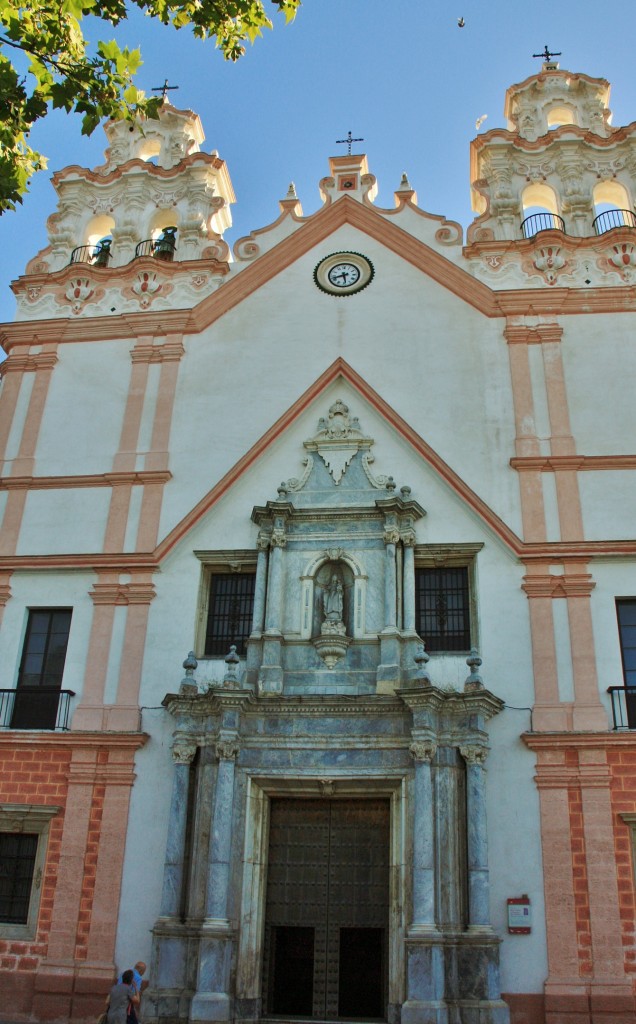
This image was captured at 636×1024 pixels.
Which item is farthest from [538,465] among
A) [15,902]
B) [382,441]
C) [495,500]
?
[15,902]

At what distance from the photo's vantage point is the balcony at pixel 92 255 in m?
19.6

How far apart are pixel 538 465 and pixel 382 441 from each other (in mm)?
2683

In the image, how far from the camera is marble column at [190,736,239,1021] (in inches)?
495

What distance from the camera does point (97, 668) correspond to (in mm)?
15492

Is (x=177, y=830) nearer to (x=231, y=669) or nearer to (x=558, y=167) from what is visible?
(x=231, y=669)

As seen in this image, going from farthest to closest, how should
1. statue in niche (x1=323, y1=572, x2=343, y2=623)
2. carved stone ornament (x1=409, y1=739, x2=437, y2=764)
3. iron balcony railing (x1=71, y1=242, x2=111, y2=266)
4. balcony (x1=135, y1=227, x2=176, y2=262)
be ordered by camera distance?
A: 1. iron balcony railing (x1=71, y1=242, x2=111, y2=266)
2. balcony (x1=135, y1=227, x2=176, y2=262)
3. statue in niche (x1=323, y1=572, x2=343, y2=623)
4. carved stone ornament (x1=409, y1=739, x2=437, y2=764)

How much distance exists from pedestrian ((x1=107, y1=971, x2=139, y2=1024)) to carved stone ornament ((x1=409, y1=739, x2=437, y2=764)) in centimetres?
472

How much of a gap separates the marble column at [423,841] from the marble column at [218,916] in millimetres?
2586

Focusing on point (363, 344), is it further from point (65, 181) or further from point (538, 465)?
point (65, 181)

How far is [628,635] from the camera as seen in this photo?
14.6 meters

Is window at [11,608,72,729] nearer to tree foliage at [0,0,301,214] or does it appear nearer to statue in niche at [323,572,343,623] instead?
statue in niche at [323,572,343,623]

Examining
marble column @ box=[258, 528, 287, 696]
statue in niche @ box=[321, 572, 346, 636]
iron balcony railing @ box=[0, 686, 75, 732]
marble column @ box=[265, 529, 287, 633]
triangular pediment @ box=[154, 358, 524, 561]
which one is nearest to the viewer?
marble column @ box=[258, 528, 287, 696]

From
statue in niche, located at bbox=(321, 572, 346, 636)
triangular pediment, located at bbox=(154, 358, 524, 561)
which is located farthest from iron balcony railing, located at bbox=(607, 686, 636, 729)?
statue in niche, located at bbox=(321, 572, 346, 636)

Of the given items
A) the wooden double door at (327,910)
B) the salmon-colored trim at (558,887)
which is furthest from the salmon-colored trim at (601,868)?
the wooden double door at (327,910)
